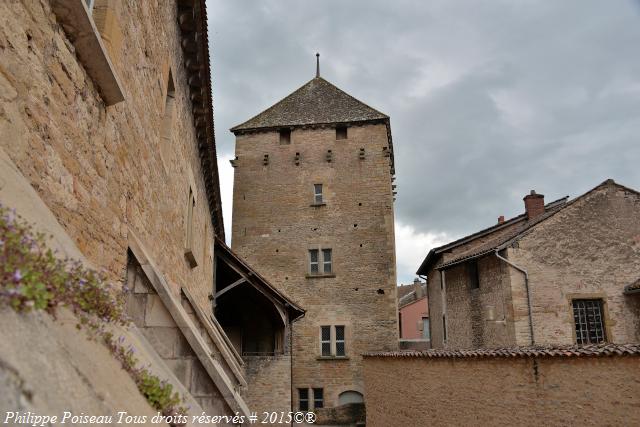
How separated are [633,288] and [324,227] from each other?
12.3 m

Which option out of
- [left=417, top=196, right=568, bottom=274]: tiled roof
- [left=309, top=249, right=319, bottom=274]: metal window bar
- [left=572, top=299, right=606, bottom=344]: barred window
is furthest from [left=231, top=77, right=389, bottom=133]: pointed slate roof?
[left=572, top=299, right=606, bottom=344]: barred window

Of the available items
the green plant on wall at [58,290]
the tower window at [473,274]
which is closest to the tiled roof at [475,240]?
the tower window at [473,274]

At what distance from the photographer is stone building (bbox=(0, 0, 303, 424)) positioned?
2.12 m

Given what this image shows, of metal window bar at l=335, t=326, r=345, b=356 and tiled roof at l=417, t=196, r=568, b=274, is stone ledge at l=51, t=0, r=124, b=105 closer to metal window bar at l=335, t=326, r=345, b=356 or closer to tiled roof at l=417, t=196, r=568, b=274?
tiled roof at l=417, t=196, r=568, b=274

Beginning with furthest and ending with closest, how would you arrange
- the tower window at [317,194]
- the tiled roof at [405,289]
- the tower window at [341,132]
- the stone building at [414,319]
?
1. the tiled roof at [405,289]
2. the stone building at [414,319]
3. the tower window at [341,132]
4. the tower window at [317,194]

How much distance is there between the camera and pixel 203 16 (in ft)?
25.7

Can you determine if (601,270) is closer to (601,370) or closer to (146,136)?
(601,370)

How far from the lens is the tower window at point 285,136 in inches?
1000

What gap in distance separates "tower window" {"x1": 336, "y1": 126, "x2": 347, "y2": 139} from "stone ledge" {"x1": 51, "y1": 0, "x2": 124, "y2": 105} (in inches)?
839

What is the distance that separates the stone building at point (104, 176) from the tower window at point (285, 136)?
55.4ft

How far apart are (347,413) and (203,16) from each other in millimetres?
16604

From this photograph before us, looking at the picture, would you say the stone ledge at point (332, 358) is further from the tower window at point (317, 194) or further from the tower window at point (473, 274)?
the tower window at point (317, 194)

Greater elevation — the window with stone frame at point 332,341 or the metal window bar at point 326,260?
the metal window bar at point 326,260

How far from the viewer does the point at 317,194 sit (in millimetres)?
24359
